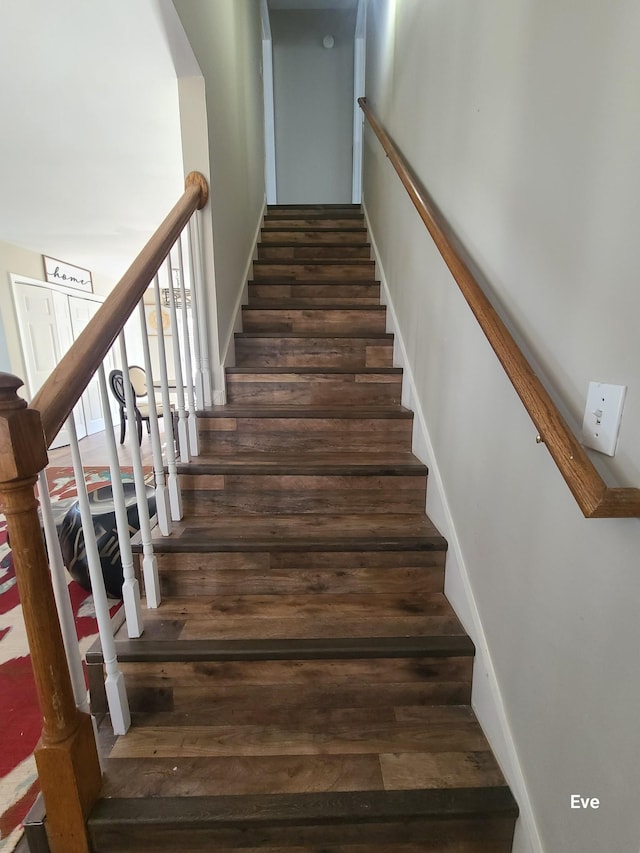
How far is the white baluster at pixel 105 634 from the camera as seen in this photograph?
96 centimetres

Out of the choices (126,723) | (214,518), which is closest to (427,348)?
(214,518)

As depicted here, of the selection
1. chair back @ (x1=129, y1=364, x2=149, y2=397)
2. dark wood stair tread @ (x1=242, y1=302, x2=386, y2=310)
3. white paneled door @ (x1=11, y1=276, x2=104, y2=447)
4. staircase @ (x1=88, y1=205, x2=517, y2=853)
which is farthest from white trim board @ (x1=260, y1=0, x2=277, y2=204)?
staircase @ (x1=88, y1=205, x2=517, y2=853)

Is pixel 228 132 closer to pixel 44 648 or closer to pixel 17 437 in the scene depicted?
pixel 17 437

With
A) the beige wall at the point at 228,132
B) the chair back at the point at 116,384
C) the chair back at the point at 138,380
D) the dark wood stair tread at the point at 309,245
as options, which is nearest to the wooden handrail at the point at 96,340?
the beige wall at the point at 228,132

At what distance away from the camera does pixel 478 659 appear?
1099 mm

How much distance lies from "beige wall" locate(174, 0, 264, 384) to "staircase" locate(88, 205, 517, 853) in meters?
0.71

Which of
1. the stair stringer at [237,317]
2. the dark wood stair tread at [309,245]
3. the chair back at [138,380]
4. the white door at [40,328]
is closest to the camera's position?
the stair stringer at [237,317]

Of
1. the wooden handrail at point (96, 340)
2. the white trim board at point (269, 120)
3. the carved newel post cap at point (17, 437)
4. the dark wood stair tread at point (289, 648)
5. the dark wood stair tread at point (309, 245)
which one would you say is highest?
the white trim board at point (269, 120)

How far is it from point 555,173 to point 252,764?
146cm

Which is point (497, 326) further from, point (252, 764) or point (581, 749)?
point (252, 764)

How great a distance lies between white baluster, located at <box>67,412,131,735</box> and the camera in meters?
0.96

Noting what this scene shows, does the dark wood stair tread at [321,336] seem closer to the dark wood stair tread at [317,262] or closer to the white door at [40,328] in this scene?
the dark wood stair tread at [317,262]

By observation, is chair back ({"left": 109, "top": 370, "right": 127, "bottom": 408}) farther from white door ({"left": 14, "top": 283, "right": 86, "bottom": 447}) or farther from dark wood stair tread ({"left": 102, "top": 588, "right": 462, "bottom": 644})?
dark wood stair tread ({"left": 102, "top": 588, "right": 462, "bottom": 644})

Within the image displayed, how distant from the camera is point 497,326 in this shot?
0.87 metres
